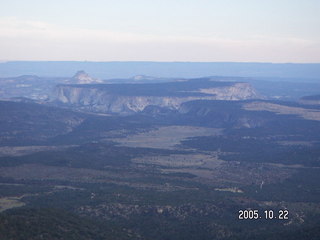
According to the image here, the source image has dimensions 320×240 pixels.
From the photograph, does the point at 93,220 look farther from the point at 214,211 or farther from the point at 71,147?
the point at 71,147

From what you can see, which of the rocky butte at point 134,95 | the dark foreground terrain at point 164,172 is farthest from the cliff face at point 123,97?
the dark foreground terrain at point 164,172

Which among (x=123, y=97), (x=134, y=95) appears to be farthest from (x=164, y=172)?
(x=123, y=97)

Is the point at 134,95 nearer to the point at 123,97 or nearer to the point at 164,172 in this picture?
the point at 123,97

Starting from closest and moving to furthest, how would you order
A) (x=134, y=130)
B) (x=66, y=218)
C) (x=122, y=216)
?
(x=66, y=218)
(x=122, y=216)
(x=134, y=130)

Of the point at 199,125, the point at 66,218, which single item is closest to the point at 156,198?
the point at 66,218

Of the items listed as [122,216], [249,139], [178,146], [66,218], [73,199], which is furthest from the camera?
[249,139]

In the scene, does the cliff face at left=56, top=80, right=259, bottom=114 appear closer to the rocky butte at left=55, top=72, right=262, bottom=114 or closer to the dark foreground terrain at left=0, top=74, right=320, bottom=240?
the rocky butte at left=55, top=72, right=262, bottom=114

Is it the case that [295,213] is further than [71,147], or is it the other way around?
[71,147]
